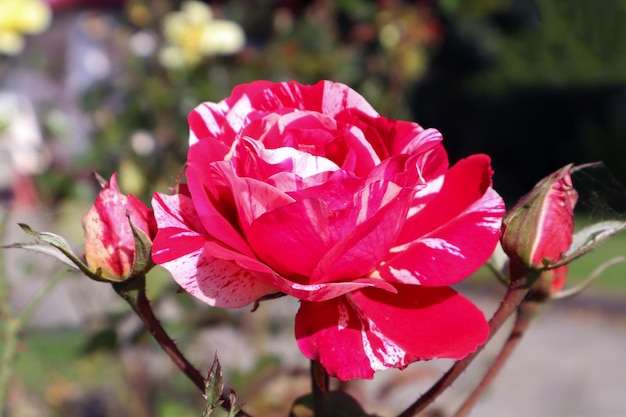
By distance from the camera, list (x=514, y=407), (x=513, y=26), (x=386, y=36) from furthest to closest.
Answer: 1. (x=513, y=26)
2. (x=514, y=407)
3. (x=386, y=36)

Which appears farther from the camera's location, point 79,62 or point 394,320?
point 79,62

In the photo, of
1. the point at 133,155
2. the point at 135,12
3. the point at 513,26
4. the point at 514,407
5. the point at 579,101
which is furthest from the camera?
the point at 513,26

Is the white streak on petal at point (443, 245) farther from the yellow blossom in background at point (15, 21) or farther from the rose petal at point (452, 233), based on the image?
the yellow blossom in background at point (15, 21)

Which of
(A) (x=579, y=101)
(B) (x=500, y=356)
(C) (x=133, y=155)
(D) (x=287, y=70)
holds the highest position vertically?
(B) (x=500, y=356)

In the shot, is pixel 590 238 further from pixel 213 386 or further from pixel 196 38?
pixel 196 38

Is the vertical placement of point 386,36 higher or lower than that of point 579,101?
higher

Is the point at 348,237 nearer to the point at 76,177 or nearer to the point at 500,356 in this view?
the point at 500,356

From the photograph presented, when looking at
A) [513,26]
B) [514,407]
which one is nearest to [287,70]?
[514,407]

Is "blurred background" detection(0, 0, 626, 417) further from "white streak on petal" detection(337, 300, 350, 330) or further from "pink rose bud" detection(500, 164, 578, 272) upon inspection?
"white streak on petal" detection(337, 300, 350, 330)

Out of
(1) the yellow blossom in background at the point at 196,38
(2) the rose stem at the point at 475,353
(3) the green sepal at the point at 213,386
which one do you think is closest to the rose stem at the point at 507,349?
(2) the rose stem at the point at 475,353
